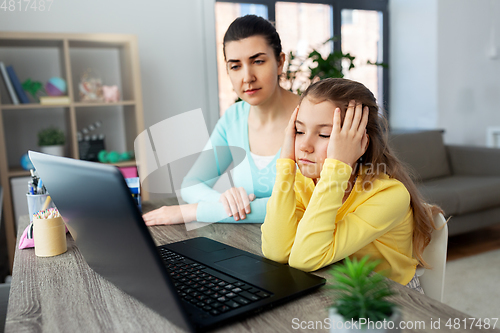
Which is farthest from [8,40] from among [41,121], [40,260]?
[40,260]

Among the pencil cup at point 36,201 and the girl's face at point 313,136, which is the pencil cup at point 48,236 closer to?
the pencil cup at point 36,201

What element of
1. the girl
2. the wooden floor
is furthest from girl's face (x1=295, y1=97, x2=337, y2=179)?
the wooden floor

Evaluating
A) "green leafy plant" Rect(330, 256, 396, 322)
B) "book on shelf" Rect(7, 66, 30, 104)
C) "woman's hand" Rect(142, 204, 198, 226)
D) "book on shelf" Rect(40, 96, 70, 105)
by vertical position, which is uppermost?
"book on shelf" Rect(7, 66, 30, 104)

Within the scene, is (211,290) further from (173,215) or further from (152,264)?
(173,215)

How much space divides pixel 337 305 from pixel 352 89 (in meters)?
0.60

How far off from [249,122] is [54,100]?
1.50m

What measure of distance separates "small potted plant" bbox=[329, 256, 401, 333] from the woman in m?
0.71

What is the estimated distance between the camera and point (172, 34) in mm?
3125

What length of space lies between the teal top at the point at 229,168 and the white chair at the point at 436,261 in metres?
0.49

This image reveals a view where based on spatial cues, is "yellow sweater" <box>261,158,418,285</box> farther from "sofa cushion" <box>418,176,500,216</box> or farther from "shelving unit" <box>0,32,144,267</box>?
"shelving unit" <box>0,32,144,267</box>

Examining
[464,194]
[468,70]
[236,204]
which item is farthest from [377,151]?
[468,70]

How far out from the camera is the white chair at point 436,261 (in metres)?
0.99

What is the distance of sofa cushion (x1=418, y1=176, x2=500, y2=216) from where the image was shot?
2.64 m

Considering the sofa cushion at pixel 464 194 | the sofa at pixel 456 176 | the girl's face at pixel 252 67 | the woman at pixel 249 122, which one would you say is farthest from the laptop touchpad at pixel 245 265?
the sofa cushion at pixel 464 194
